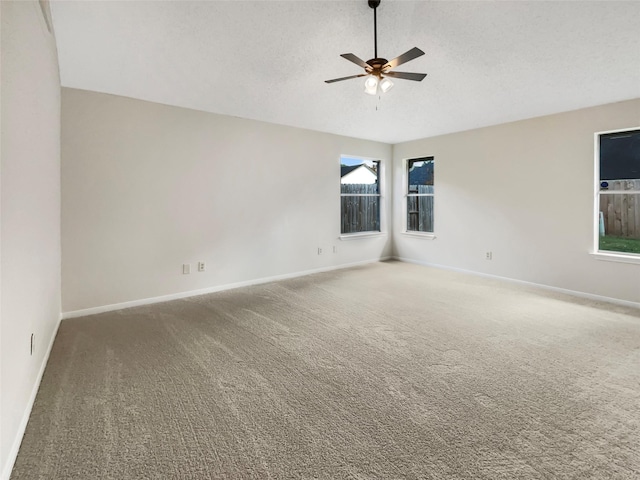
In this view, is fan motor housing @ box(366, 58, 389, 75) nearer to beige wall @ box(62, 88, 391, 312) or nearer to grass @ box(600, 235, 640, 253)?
beige wall @ box(62, 88, 391, 312)

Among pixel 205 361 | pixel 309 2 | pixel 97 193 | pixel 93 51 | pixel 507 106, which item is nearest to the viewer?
pixel 309 2

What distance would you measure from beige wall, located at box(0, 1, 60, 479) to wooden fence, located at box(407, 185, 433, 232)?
5.77 metres

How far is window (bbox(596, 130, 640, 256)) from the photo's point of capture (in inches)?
163

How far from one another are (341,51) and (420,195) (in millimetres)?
4093

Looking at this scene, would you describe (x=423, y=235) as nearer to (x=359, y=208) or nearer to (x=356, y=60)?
(x=359, y=208)

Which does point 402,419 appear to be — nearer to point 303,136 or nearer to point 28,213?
point 28,213

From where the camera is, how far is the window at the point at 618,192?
13.6ft

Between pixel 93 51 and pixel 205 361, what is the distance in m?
2.80

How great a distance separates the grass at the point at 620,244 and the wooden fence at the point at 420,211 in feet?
8.75

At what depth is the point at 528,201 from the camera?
16.3 ft

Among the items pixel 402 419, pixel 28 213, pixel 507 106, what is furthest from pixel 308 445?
pixel 507 106

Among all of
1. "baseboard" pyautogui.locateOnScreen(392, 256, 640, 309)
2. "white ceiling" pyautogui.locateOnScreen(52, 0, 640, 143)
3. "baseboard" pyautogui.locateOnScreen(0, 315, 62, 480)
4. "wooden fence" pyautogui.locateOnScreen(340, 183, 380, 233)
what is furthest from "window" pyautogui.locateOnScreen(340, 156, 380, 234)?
"baseboard" pyautogui.locateOnScreen(0, 315, 62, 480)

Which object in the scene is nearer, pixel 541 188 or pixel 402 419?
pixel 402 419

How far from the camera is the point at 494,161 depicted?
5.33m
